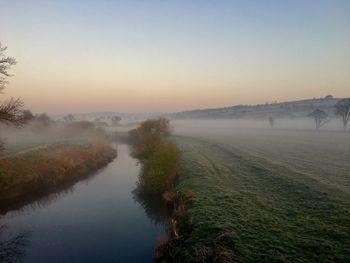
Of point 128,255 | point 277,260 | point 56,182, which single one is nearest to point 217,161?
point 56,182

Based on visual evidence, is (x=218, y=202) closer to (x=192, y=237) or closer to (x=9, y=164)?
(x=192, y=237)

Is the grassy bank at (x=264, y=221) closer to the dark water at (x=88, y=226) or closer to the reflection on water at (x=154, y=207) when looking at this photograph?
the reflection on water at (x=154, y=207)

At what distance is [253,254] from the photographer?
38.3ft

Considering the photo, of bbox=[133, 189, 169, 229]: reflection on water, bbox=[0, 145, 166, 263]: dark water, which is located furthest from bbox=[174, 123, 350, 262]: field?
bbox=[0, 145, 166, 263]: dark water

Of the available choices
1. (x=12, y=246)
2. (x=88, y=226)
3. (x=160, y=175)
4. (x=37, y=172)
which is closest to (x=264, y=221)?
(x=88, y=226)

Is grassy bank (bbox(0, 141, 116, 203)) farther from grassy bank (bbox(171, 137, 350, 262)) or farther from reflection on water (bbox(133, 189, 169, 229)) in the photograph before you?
grassy bank (bbox(171, 137, 350, 262))

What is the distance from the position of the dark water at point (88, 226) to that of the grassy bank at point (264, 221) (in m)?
3.20

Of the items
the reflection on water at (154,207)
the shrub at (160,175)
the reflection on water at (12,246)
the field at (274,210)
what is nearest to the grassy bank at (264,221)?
the field at (274,210)

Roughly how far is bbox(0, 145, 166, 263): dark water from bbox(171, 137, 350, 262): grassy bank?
3.20 meters

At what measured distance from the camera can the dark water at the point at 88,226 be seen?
15.5 metres

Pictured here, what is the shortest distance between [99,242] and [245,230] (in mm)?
8973

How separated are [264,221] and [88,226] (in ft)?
39.5

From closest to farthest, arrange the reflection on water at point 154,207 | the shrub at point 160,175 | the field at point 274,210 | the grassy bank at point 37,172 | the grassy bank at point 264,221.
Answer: the grassy bank at point 264,221, the field at point 274,210, the reflection on water at point 154,207, the grassy bank at point 37,172, the shrub at point 160,175

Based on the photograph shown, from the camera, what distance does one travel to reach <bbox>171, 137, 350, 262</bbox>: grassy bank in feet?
38.4
